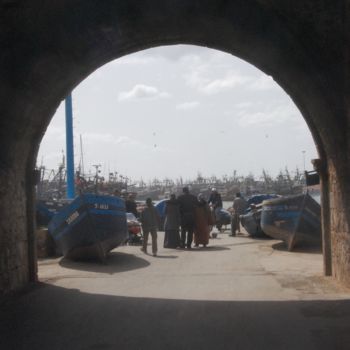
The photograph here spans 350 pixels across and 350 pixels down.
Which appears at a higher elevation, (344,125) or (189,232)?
(344,125)

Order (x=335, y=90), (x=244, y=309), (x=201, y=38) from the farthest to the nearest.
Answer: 1. (x=201, y=38)
2. (x=335, y=90)
3. (x=244, y=309)

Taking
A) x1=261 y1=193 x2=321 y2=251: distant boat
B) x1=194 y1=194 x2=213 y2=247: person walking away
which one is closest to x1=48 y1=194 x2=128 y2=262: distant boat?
x1=194 y1=194 x2=213 y2=247: person walking away

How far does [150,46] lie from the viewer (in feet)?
38.1

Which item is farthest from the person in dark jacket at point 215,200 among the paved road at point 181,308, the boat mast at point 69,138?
the paved road at point 181,308

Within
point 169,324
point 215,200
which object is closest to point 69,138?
point 215,200

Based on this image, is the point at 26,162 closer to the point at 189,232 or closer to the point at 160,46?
the point at 160,46

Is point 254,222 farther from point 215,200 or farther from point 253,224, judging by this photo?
point 215,200

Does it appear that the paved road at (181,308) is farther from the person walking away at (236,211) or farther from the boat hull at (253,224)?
the person walking away at (236,211)

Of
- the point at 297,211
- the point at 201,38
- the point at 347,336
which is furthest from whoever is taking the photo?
the point at 297,211

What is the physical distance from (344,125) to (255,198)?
17.5m

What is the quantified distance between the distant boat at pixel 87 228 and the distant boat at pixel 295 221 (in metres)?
4.61

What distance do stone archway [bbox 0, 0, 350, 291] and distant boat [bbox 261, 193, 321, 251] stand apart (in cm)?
502

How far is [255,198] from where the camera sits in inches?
1046

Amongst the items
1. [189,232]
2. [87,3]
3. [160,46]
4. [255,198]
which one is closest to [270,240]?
[189,232]
